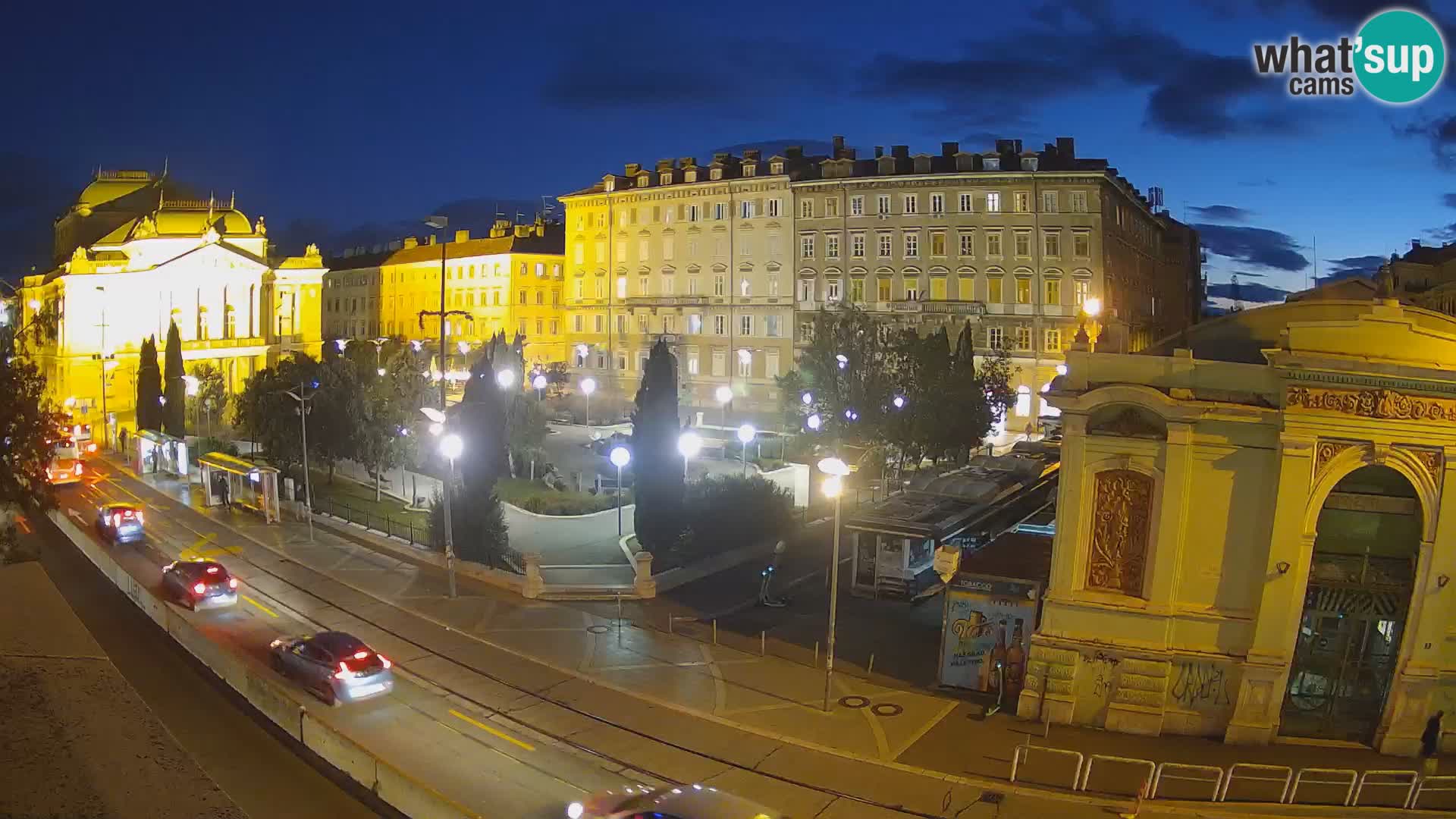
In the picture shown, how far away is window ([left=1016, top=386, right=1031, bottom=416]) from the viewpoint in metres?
60.5

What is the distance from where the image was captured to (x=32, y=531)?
36.3 metres

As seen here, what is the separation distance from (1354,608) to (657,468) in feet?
64.9

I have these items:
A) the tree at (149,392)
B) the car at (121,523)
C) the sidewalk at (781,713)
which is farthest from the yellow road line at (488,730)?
the tree at (149,392)

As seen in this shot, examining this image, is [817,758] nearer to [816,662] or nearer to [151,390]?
[816,662]

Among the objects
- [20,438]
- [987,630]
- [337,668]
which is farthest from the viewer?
[20,438]

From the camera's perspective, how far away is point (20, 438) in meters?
22.9

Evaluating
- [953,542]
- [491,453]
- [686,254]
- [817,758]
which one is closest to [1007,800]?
[817,758]

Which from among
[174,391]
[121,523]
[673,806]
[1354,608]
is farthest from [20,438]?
[174,391]

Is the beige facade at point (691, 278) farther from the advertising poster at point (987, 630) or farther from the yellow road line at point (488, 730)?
the yellow road line at point (488, 730)

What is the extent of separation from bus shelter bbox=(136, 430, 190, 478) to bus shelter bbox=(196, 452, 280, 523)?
5390mm

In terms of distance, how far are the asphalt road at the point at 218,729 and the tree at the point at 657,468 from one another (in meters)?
13.7

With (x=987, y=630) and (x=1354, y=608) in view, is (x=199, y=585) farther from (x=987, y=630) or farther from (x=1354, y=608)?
(x=1354, y=608)

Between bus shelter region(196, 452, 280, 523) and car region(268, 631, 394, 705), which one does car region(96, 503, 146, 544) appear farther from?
car region(268, 631, 394, 705)

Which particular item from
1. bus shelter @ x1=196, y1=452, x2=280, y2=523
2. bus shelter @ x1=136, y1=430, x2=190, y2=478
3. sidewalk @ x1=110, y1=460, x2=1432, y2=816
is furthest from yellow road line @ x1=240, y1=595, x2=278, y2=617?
bus shelter @ x1=136, y1=430, x2=190, y2=478
